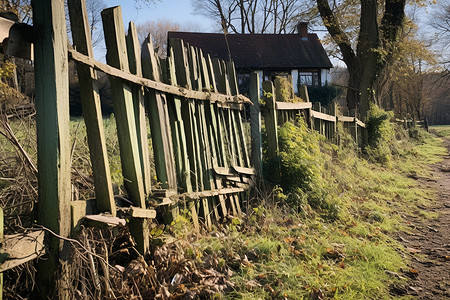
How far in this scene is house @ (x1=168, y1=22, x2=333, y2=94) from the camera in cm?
3048

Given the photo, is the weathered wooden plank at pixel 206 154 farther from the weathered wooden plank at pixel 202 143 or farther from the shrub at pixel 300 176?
the shrub at pixel 300 176

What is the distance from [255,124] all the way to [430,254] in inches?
108

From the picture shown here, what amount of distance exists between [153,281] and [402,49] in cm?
1610

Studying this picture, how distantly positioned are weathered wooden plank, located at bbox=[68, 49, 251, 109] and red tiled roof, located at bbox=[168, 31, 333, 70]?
25.3m

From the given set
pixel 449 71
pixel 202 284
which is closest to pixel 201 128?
pixel 202 284

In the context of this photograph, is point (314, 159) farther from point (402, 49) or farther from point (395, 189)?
point (402, 49)

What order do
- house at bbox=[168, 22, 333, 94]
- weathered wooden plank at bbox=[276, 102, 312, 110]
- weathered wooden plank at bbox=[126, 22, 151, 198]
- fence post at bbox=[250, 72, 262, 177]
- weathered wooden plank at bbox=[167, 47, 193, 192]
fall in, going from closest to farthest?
weathered wooden plank at bbox=[126, 22, 151, 198], weathered wooden plank at bbox=[167, 47, 193, 192], fence post at bbox=[250, 72, 262, 177], weathered wooden plank at bbox=[276, 102, 312, 110], house at bbox=[168, 22, 333, 94]

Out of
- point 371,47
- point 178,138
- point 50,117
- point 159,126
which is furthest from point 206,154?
point 371,47

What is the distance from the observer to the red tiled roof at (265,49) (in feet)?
100

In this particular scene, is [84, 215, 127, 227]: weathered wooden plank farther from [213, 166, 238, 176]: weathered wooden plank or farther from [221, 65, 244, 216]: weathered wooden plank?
[221, 65, 244, 216]: weathered wooden plank

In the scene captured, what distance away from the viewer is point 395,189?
7559mm

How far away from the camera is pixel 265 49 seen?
31.7 m

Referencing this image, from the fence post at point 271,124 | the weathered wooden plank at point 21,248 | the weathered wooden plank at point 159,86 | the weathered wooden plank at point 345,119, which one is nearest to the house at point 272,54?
the weathered wooden plank at point 345,119

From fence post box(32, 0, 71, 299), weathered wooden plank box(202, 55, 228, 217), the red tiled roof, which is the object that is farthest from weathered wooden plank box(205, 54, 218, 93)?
the red tiled roof
